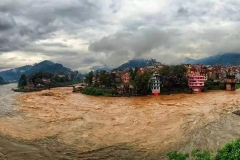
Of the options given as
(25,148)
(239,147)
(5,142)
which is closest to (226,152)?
(239,147)

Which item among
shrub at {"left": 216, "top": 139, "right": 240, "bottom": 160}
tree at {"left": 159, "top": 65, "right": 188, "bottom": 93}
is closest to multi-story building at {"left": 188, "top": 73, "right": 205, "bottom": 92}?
tree at {"left": 159, "top": 65, "right": 188, "bottom": 93}

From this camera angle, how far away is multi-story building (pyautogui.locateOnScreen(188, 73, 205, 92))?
51.0m

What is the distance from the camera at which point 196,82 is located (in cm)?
5138

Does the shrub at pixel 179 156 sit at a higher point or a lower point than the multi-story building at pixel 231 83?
lower

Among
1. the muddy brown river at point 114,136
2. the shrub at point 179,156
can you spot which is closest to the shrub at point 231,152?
the shrub at point 179,156

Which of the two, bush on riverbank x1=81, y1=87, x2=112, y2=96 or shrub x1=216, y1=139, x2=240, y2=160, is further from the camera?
bush on riverbank x1=81, y1=87, x2=112, y2=96

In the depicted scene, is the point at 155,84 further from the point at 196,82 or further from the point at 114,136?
the point at 114,136

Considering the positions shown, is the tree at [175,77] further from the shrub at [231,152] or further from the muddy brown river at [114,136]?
the shrub at [231,152]

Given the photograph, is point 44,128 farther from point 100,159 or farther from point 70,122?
point 100,159

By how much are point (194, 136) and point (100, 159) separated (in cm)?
579

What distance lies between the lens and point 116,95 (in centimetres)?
4838

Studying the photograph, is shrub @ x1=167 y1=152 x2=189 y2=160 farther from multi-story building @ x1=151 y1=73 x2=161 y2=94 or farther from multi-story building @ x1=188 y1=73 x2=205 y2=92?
multi-story building @ x1=188 y1=73 x2=205 y2=92

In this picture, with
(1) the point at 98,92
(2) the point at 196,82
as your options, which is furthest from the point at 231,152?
(1) the point at 98,92

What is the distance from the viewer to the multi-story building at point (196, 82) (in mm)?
51031
